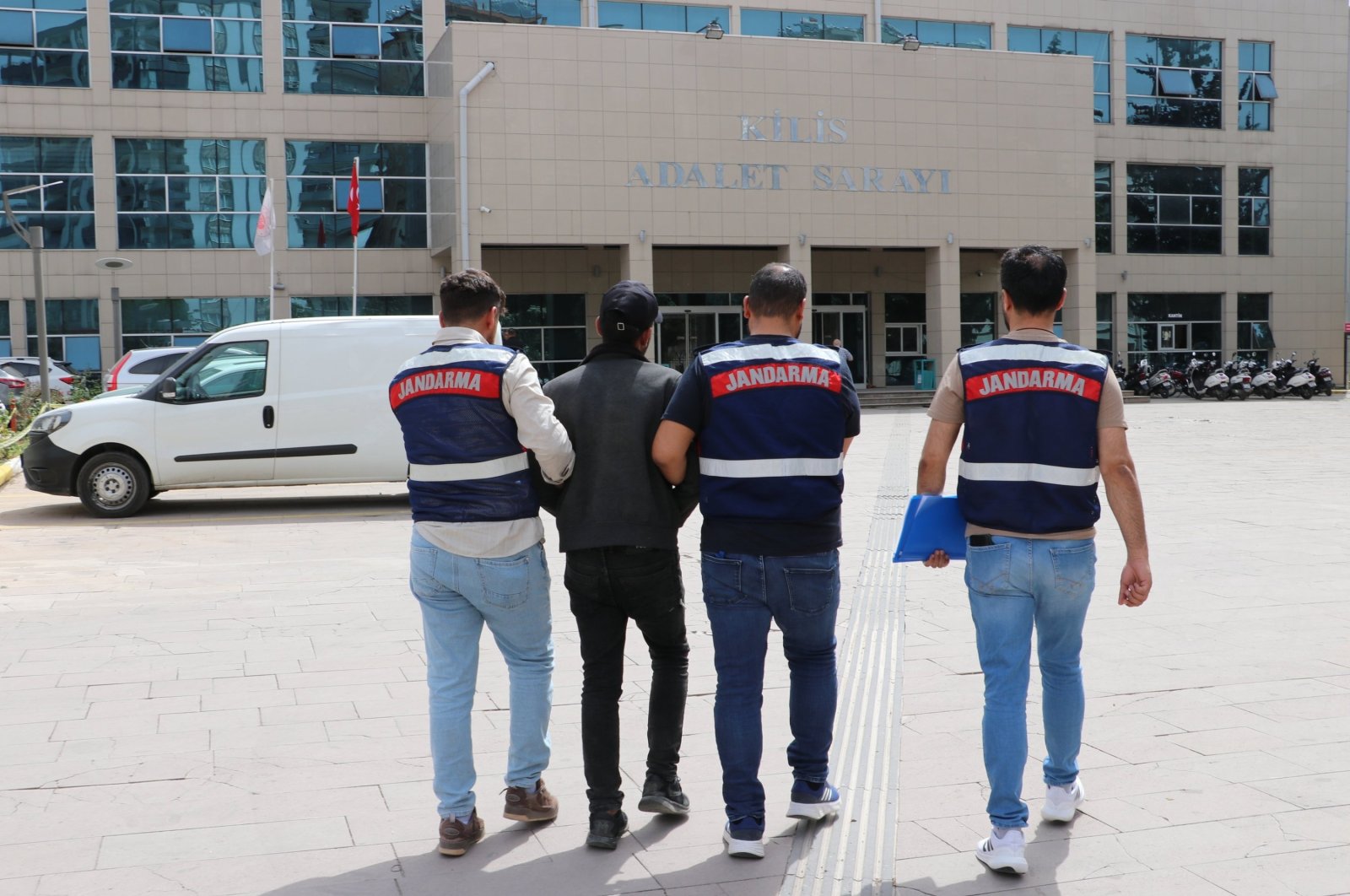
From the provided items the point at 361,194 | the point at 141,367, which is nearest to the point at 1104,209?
the point at 361,194

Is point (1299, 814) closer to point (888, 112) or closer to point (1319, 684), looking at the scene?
point (1319, 684)

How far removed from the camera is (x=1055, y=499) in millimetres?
4023

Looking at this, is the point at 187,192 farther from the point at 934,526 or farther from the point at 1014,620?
the point at 1014,620

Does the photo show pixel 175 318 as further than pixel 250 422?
Yes

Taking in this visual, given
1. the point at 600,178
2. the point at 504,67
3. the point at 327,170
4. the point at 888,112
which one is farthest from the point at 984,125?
the point at 327,170

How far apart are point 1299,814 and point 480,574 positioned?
2.73 metres

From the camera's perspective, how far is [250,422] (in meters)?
13.7

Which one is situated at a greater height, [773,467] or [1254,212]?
[1254,212]

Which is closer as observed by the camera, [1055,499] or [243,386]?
[1055,499]

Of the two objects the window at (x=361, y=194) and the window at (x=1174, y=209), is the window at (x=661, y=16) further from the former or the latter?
the window at (x=1174, y=209)

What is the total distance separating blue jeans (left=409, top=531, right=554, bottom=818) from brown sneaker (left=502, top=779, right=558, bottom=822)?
0.10 ft

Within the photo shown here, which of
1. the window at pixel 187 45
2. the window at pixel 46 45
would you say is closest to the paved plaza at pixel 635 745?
the window at pixel 187 45

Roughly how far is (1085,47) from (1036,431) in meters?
44.1

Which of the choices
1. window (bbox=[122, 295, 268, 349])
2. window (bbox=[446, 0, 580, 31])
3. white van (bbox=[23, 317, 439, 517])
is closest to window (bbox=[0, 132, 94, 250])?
window (bbox=[122, 295, 268, 349])
